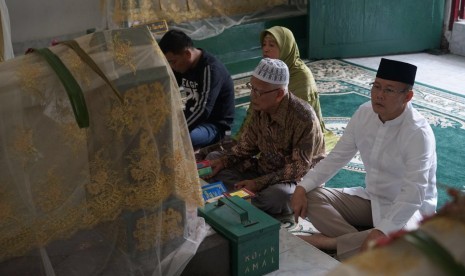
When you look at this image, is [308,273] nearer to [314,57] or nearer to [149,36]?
[149,36]

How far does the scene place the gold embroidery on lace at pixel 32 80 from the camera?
1388 millimetres

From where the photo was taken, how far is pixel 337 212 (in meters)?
2.48

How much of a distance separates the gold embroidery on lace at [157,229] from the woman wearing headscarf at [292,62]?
1785mm

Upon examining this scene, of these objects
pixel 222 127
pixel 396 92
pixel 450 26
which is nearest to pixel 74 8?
pixel 222 127

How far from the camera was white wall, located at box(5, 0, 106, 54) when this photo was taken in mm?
4105

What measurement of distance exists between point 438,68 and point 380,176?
10.8 feet

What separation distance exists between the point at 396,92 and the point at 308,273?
807mm

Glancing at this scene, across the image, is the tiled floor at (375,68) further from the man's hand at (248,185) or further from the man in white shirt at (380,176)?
the man's hand at (248,185)

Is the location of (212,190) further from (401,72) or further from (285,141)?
(401,72)

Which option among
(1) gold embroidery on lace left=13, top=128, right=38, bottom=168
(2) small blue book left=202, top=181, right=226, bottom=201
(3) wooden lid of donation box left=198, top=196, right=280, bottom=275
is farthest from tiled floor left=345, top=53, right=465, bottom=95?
(1) gold embroidery on lace left=13, top=128, right=38, bottom=168

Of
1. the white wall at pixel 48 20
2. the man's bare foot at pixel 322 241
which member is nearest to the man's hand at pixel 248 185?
the man's bare foot at pixel 322 241

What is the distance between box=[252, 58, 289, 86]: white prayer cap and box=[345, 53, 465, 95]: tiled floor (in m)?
2.56

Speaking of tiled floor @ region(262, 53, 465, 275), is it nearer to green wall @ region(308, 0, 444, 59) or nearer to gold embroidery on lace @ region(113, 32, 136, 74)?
green wall @ region(308, 0, 444, 59)

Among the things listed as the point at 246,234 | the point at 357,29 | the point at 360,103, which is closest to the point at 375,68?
the point at 357,29
